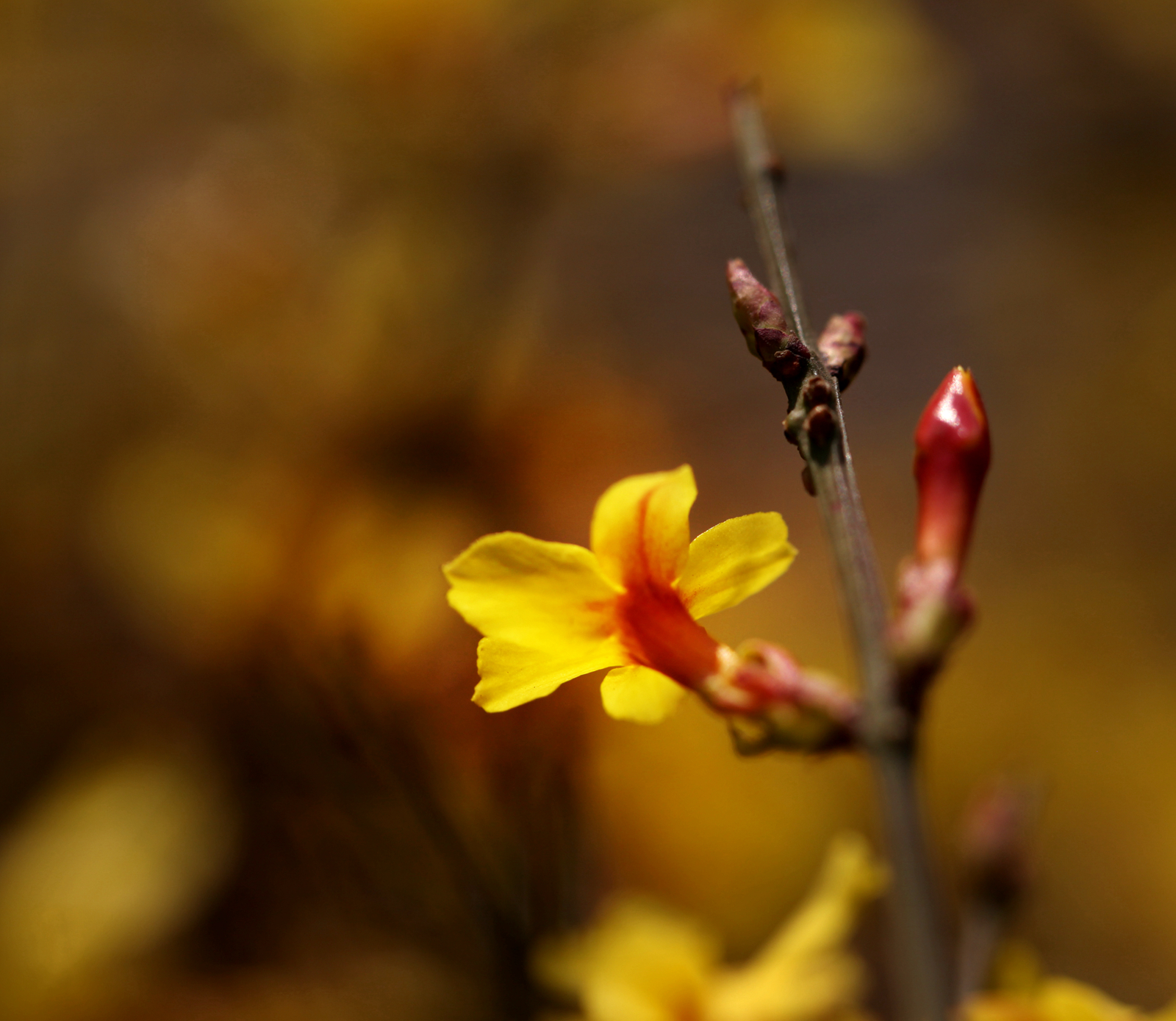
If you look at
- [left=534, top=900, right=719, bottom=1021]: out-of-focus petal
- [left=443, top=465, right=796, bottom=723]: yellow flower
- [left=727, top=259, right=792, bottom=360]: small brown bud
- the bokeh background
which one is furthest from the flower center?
the bokeh background

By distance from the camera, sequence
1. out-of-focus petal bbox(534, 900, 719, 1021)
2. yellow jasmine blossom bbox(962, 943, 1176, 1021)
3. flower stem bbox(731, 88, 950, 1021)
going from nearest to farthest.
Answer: flower stem bbox(731, 88, 950, 1021), yellow jasmine blossom bbox(962, 943, 1176, 1021), out-of-focus petal bbox(534, 900, 719, 1021)

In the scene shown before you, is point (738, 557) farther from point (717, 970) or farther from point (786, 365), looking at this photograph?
point (717, 970)

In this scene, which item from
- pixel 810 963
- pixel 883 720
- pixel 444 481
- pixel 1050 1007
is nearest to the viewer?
pixel 883 720

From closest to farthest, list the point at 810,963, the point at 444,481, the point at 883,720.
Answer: the point at 883,720 → the point at 810,963 → the point at 444,481

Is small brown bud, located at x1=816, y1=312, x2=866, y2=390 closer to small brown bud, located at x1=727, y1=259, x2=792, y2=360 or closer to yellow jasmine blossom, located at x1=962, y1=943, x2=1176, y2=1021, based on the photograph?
small brown bud, located at x1=727, y1=259, x2=792, y2=360

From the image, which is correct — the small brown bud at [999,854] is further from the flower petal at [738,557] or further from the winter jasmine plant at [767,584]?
the flower petal at [738,557]

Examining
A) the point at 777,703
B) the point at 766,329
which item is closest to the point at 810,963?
the point at 777,703

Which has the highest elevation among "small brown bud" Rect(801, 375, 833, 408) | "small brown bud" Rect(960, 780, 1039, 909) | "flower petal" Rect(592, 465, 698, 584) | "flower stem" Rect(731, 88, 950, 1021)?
"small brown bud" Rect(801, 375, 833, 408)
